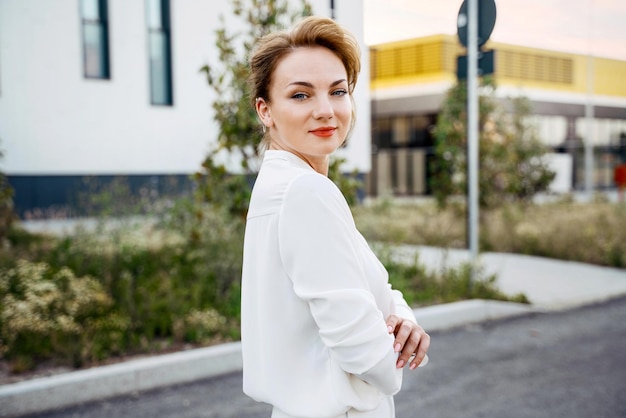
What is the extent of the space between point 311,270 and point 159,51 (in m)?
14.7

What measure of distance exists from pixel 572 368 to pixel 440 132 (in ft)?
30.4

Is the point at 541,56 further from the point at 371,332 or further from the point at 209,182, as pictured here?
the point at 371,332

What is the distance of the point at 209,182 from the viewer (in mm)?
→ 6973

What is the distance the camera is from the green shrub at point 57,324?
4.96 metres

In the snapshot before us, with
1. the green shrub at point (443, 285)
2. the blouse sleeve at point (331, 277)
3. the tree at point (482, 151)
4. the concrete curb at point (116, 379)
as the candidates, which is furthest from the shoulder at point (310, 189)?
the tree at point (482, 151)

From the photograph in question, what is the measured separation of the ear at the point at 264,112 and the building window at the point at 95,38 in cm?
1341

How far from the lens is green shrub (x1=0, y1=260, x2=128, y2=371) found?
4.96 meters

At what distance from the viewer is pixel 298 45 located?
1.52m

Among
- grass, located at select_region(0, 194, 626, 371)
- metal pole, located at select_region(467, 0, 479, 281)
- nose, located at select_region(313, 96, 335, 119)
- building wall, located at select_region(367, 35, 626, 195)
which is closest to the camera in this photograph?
nose, located at select_region(313, 96, 335, 119)

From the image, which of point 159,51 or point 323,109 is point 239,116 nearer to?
point 323,109

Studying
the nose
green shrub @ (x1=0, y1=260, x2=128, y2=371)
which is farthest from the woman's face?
green shrub @ (x1=0, y1=260, x2=128, y2=371)

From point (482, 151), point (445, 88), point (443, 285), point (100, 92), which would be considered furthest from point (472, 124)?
point (445, 88)

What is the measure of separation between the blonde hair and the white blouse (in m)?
0.21

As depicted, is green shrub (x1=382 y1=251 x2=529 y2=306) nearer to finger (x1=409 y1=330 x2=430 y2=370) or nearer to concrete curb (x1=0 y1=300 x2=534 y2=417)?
concrete curb (x1=0 y1=300 x2=534 y2=417)
